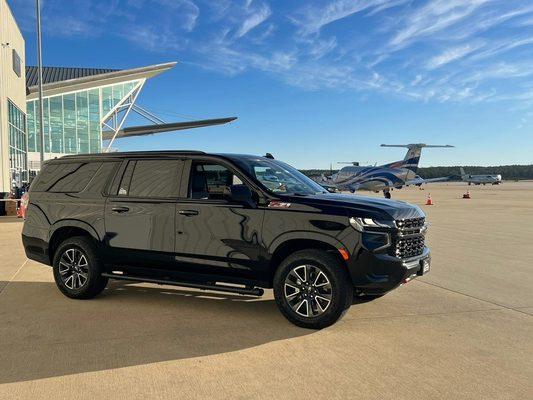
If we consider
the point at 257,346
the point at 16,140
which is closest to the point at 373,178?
the point at 16,140

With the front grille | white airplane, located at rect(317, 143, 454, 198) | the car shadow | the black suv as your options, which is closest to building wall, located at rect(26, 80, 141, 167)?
white airplane, located at rect(317, 143, 454, 198)

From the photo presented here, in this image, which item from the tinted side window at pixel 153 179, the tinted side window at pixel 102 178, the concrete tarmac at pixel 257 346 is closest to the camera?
the concrete tarmac at pixel 257 346

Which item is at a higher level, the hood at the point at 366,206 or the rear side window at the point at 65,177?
the rear side window at the point at 65,177

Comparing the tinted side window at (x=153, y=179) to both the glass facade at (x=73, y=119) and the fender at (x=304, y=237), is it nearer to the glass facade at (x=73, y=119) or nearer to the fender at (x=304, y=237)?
the fender at (x=304, y=237)

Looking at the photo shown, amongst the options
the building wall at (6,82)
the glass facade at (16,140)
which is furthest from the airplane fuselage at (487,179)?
the building wall at (6,82)

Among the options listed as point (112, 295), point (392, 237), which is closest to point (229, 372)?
point (392, 237)

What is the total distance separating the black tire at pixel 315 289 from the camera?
5.25 metres

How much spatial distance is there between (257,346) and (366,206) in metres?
1.85

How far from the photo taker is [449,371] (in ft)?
13.8

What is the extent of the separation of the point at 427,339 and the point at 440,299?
1814 millimetres

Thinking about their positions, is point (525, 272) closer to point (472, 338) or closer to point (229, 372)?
point (472, 338)

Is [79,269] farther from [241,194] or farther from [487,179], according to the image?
[487,179]

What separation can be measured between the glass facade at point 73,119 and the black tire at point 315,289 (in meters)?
41.5

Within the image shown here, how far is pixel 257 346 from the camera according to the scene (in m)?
4.83
